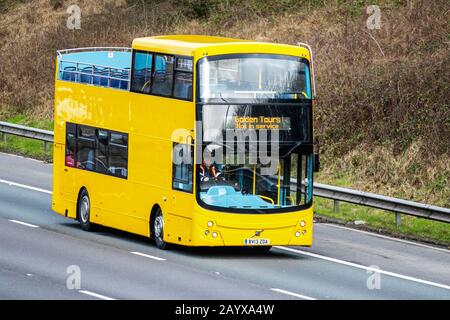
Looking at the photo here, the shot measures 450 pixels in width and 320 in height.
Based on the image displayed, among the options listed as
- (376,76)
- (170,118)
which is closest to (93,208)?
(170,118)

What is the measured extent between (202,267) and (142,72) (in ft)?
14.8

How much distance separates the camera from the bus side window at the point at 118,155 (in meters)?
26.9

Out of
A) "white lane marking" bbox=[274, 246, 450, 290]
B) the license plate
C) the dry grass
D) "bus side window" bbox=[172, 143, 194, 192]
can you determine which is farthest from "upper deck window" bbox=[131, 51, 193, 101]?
the dry grass

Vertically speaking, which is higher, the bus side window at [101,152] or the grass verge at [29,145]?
the bus side window at [101,152]

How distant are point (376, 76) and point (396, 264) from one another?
12.4 metres

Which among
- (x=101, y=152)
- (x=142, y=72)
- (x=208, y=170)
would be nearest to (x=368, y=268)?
(x=208, y=170)

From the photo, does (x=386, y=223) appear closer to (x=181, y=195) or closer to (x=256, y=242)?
(x=256, y=242)

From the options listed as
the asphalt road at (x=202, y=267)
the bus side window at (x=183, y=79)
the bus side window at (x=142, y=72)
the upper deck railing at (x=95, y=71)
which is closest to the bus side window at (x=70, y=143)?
the upper deck railing at (x=95, y=71)

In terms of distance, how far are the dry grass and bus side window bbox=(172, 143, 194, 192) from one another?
27.0ft

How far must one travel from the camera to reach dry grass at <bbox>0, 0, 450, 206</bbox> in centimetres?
3347

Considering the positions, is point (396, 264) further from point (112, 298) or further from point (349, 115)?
point (349, 115)

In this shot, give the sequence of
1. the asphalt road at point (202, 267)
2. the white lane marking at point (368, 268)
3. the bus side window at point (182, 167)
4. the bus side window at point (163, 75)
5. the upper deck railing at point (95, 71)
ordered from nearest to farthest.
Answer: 1. the asphalt road at point (202, 267)
2. the white lane marking at point (368, 268)
3. the bus side window at point (182, 167)
4. the bus side window at point (163, 75)
5. the upper deck railing at point (95, 71)

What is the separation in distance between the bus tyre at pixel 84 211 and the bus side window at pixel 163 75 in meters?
4.08

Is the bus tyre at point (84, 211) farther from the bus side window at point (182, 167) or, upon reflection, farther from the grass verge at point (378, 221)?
the grass verge at point (378, 221)
